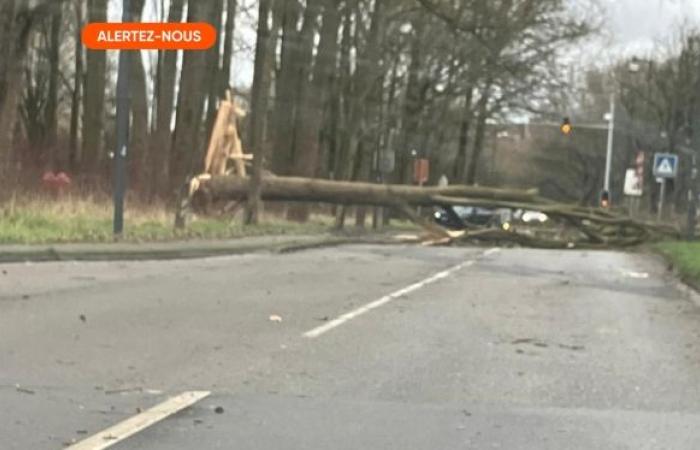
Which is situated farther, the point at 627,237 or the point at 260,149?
the point at 627,237

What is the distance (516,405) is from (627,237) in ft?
82.5

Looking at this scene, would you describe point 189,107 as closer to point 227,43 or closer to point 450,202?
point 450,202

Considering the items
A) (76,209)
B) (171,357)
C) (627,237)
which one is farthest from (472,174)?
(171,357)

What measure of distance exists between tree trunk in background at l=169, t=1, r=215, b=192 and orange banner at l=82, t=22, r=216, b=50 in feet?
1.84

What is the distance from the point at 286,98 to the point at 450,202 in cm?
1307

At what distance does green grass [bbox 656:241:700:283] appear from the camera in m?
18.6

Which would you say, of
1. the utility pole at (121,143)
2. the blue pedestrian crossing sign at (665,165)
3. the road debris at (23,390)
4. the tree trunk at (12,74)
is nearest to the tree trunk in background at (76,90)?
the tree trunk at (12,74)

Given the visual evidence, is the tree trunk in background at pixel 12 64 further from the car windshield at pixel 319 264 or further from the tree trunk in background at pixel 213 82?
the tree trunk in background at pixel 213 82

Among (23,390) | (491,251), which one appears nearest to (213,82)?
(491,251)

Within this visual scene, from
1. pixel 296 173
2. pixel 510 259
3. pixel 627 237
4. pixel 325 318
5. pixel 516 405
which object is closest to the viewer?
pixel 516 405

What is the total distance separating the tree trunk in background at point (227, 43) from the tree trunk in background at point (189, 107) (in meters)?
5.02

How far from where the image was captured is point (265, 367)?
887 cm

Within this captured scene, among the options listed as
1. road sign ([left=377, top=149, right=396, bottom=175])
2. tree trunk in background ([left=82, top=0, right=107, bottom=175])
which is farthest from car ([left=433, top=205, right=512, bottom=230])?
tree trunk in background ([left=82, top=0, right=107, bottom=175])

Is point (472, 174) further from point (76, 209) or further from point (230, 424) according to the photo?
point (230, 424)
